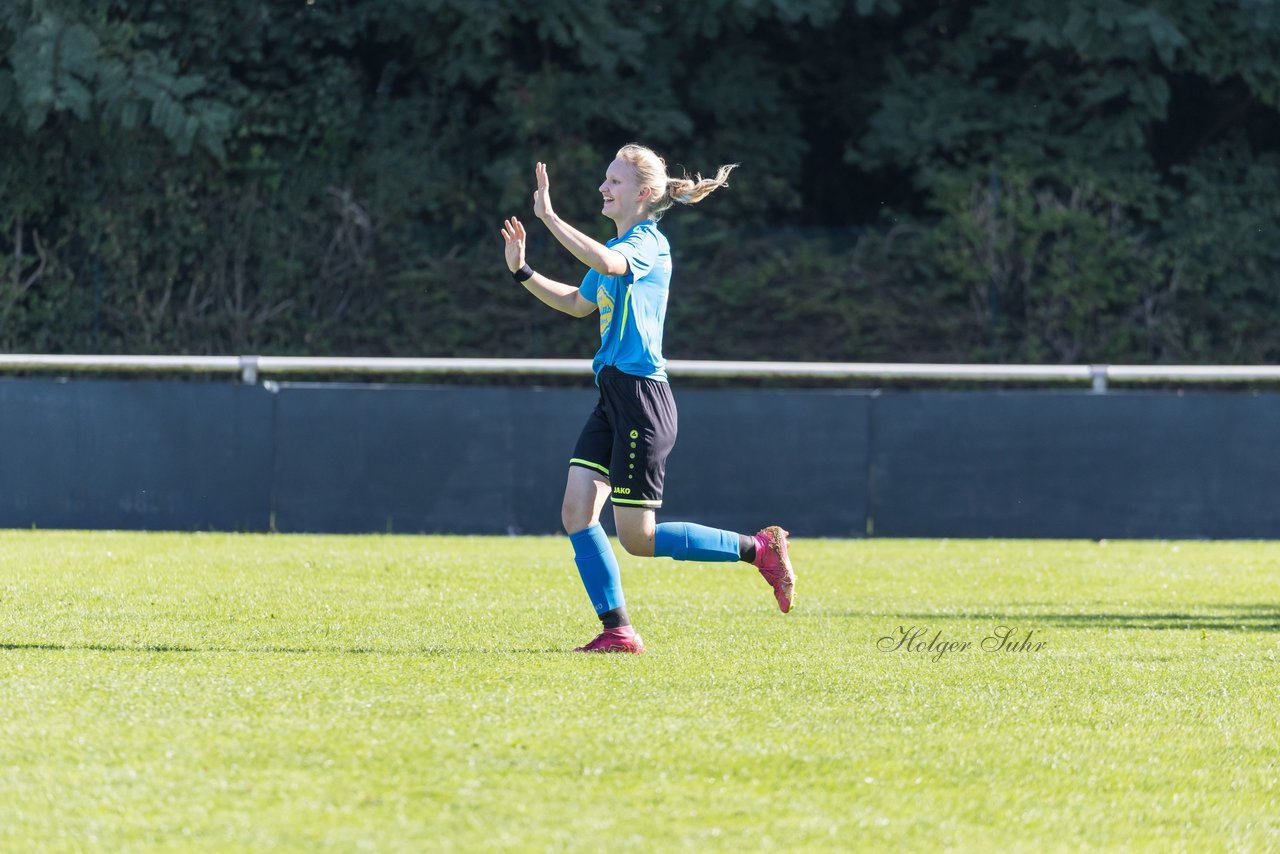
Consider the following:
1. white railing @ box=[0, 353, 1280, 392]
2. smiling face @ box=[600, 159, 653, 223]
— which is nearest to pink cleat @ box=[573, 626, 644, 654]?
smiling face @ box=[600, 159, 653, 223]

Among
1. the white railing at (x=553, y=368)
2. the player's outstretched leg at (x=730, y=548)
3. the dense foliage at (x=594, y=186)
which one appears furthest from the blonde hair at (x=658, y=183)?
the dense foliage at (x=594, y=186)

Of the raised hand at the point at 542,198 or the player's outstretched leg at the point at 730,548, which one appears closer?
the raised hand at the point at 542,198

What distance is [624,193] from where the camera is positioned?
7.16 metres

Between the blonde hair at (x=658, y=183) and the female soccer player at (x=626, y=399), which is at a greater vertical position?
the blonde hair at (x=658, y=183)

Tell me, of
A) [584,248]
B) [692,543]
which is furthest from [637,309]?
[692,543]

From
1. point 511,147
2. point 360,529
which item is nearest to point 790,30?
point 511,147

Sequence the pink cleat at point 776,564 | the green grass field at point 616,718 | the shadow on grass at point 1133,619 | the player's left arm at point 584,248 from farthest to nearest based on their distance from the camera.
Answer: the shadow on grass at point 1133,619, the pink cleat at point 776,564, the player's left arm at point 584,248, the green grass field at point 616,718

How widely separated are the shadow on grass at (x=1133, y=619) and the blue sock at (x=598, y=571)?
2063mm

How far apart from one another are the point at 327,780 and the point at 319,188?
15189mm

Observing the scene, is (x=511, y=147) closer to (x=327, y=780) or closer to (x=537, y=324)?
(x=537, y=324)

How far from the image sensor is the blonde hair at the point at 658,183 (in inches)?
282

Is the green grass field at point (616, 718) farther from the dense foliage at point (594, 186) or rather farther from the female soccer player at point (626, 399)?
the dense foliage at point (594, 186)

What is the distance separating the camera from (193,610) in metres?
8.43

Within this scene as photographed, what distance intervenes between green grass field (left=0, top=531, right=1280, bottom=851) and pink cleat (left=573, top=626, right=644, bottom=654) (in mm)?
117
